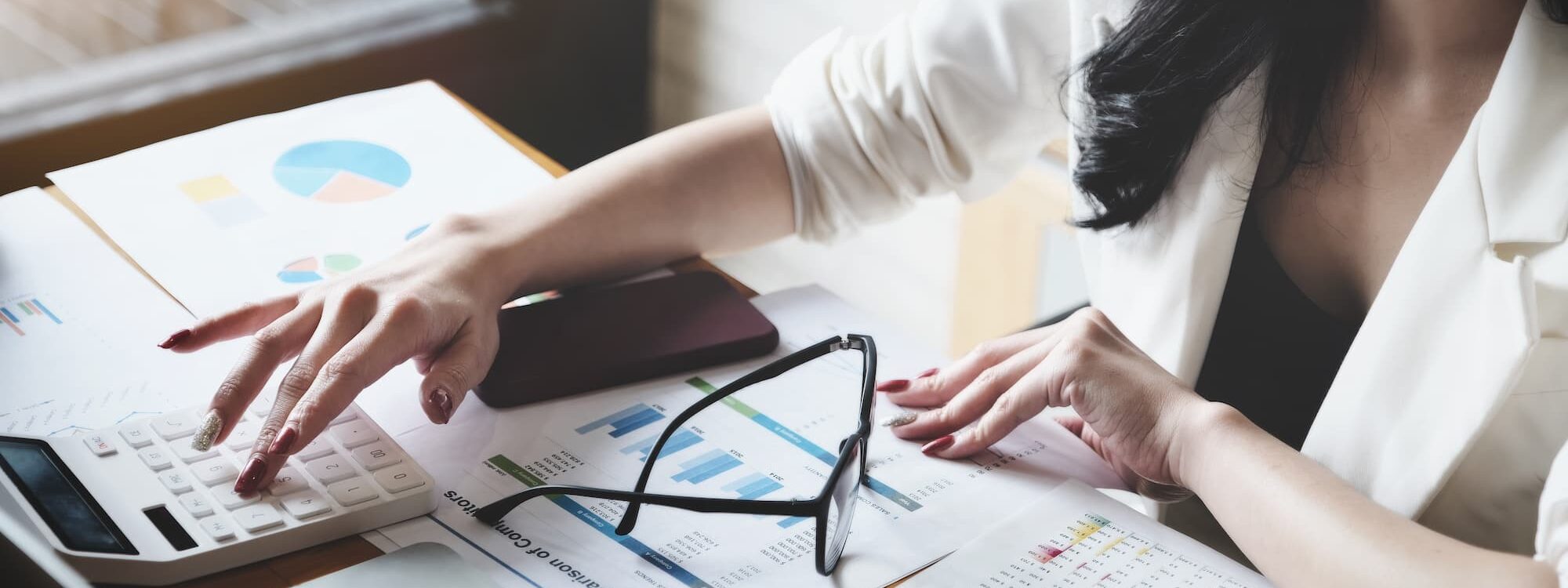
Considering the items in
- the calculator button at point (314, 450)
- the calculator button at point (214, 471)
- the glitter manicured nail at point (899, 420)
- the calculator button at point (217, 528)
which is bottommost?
the calculator button at point (217, 528)

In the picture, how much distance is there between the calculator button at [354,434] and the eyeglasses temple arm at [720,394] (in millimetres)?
152

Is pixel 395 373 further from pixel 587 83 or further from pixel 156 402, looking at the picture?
pixel 587 83

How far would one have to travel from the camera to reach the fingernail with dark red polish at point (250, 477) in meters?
0.64

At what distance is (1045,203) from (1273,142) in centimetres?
81

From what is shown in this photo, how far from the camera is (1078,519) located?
714 mm

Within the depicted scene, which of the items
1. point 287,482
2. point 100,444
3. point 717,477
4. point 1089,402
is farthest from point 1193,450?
point 100,444

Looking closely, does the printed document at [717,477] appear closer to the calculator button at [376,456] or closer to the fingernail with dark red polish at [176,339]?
the calculator button at [376,456]

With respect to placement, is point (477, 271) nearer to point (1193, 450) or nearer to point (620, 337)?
point (620, 337)

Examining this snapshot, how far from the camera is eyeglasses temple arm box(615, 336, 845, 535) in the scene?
0.66 m

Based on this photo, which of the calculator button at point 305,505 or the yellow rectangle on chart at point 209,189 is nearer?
the calculator button at point 305,505

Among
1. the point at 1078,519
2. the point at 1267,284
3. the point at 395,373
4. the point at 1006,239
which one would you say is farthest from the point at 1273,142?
the point at 1006,239

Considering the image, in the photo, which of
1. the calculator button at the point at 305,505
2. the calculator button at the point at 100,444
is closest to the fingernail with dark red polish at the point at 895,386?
the calculator button at the point at 305,505

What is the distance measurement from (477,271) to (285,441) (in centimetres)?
20

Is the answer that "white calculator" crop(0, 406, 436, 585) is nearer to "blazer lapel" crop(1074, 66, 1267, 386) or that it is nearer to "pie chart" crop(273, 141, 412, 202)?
"pie chart" crop(273, 141, 412, 202)
